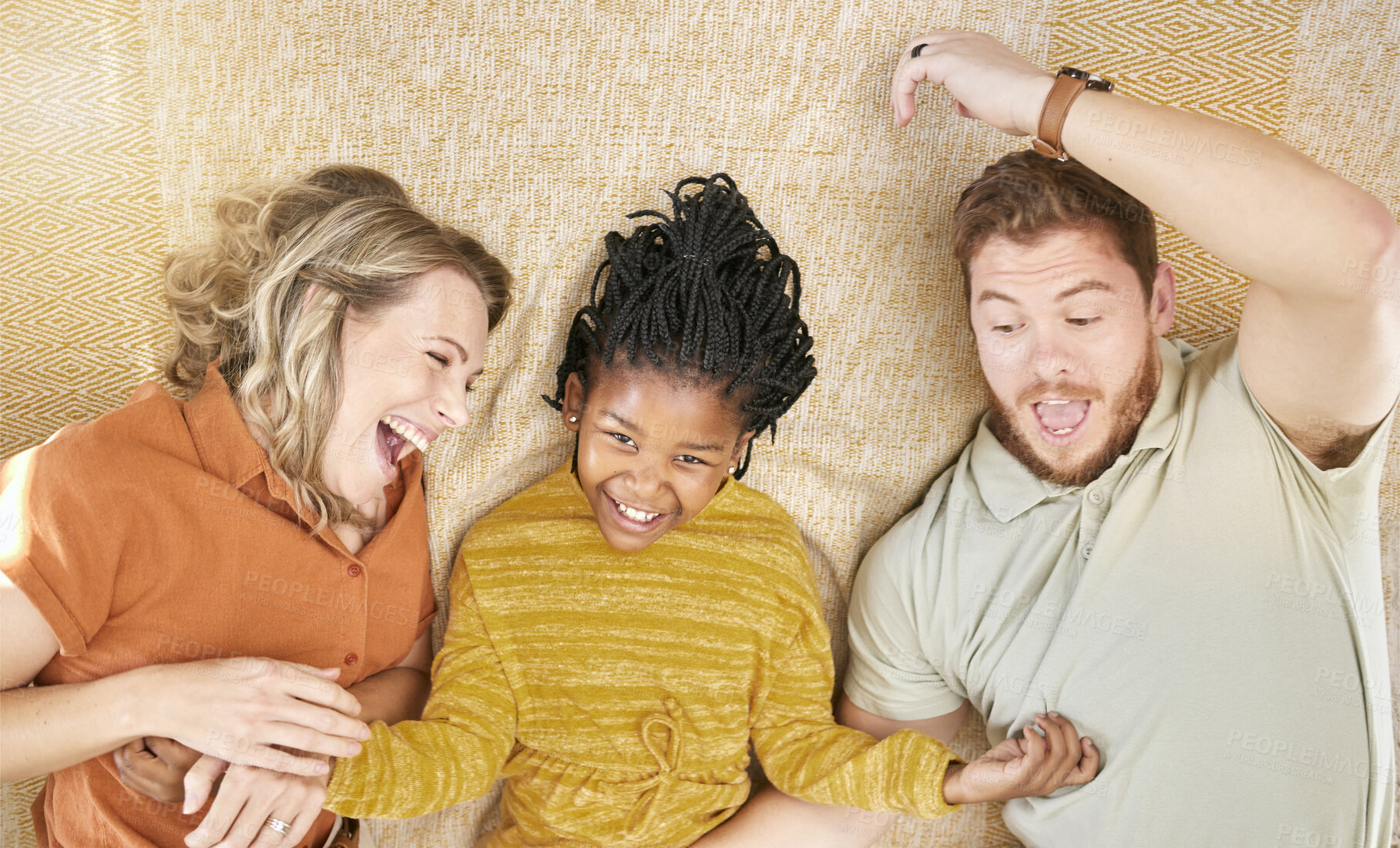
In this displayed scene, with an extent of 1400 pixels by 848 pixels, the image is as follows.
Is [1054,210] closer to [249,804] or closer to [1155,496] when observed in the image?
[1155,496]

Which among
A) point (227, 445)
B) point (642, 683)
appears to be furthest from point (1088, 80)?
point (227, 445)

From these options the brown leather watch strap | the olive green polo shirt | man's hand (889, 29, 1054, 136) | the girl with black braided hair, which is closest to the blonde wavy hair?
the girl with black braided hair

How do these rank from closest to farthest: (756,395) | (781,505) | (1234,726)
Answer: (1234,726)
(756,395)
(781,505)

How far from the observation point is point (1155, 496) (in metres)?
1.54

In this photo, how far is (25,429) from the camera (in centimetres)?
170

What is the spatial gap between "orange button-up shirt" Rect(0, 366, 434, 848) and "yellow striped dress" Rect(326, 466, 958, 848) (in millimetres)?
232

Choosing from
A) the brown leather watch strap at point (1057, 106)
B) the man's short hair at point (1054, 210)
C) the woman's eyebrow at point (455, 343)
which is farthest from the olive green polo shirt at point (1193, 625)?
the woman's eyebrow at point (455, 343)

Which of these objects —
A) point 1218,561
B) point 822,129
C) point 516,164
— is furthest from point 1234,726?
point 516,164

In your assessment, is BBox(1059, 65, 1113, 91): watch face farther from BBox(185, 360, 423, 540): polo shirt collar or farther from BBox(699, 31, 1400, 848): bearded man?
BBox(185, 360, 423, 540): polo shirt collar

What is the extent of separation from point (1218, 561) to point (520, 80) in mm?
1416

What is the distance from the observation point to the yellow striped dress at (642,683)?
161 centimetres

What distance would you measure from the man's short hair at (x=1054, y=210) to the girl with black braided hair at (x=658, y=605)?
1.13 feet

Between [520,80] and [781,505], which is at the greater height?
[520,80]

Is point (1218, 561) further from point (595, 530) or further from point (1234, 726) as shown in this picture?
point (595, 530)
